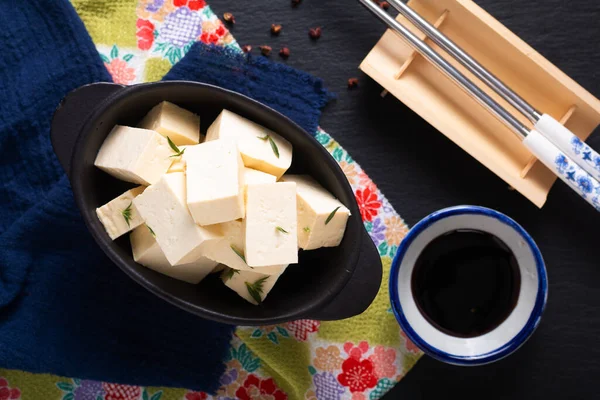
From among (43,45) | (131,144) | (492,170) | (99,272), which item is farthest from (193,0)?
(492,170)

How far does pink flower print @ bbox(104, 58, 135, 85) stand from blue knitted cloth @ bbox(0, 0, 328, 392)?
0.03 m

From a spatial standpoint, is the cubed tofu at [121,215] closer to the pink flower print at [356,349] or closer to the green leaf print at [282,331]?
the green leaf print at [282,331]

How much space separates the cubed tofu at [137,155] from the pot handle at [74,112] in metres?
0.05

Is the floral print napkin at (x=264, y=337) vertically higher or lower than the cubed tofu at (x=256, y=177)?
lower

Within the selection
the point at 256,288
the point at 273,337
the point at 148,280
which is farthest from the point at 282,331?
the point at 148,280

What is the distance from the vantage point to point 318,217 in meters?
0.96

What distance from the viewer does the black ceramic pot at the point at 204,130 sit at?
38.2 inches

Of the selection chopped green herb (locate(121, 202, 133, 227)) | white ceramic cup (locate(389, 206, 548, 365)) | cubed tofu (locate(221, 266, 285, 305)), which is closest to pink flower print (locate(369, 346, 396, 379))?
white ceramic cup (locate(389, 206, 548, 365))

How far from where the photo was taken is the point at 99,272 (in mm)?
1203

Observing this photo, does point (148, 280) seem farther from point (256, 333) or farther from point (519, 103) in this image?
point (519, 103)

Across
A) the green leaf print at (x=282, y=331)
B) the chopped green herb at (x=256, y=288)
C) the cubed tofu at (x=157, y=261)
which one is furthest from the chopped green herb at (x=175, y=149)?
the green leaf print at (x=282, y=331)

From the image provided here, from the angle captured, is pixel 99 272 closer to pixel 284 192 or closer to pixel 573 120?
pixel 284 192

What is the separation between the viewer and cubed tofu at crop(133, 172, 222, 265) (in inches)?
36.2

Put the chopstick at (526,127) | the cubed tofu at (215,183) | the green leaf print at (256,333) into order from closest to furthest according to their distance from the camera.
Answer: the cubed tofu at (215,183) < the chopstick at (526,127) < the green leaf print at (256,333)
